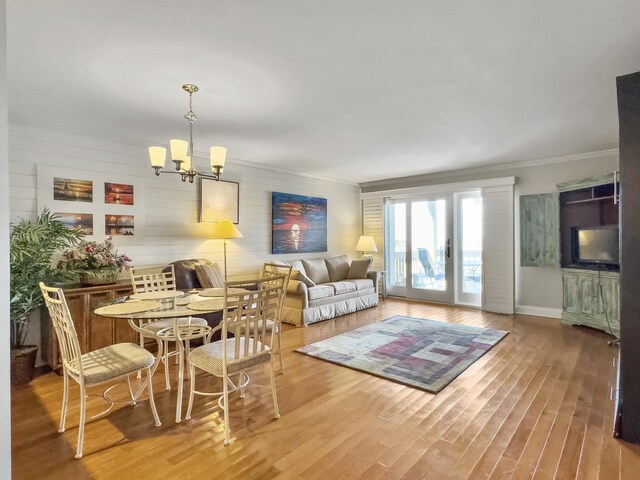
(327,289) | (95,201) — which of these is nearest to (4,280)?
(95,201)

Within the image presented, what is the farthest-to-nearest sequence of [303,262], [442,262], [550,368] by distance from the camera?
[442,262] → [303,262] → [550,368]

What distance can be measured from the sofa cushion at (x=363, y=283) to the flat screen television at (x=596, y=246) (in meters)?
3.06

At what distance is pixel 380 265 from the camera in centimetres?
738

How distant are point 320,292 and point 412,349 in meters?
1.79

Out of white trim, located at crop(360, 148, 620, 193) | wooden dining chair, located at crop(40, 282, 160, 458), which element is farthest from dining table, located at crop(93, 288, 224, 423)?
white trim, located at crop(360, 148, 620, 193)

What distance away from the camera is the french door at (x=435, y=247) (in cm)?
620

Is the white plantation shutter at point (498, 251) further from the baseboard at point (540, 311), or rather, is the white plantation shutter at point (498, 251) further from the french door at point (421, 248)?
the french door at point (421, 248)

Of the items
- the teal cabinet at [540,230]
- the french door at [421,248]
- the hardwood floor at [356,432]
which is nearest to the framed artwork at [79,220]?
the hardwood floor at [356,432]

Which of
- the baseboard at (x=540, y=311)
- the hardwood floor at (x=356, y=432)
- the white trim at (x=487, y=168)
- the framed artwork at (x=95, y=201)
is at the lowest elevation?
the hardwood floor at (x=356, y=432)

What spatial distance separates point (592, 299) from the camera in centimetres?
460

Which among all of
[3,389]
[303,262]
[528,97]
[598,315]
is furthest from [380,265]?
[3,389]

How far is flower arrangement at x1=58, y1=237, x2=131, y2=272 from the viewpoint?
345 cm

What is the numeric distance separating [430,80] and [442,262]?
4.40 metres

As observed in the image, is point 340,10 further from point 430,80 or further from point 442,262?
point 442,262
